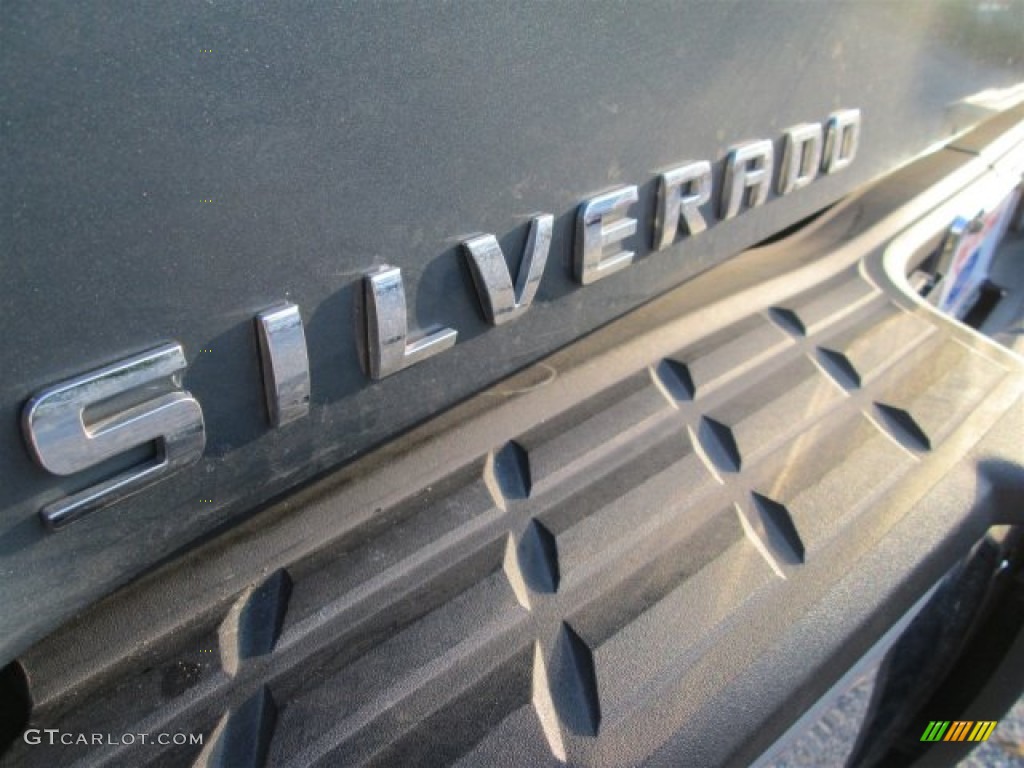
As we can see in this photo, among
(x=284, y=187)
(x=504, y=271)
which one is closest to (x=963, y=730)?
(x=504, y=271)

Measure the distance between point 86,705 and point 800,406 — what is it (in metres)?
0.75

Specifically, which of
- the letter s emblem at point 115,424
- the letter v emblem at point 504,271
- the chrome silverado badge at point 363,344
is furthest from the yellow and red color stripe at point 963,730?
the letter s emblem at point 115,424

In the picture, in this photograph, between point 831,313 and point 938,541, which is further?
point 831,313

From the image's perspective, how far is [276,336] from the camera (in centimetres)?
53

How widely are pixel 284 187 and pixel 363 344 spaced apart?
0.14 m

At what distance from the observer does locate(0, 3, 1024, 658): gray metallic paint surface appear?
43 centimetres

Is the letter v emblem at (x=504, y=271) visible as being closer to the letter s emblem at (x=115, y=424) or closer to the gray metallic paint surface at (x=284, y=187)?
the gray metallic paint surface at (x=284, y=187)

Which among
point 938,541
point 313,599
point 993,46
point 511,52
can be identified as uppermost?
point 511,52

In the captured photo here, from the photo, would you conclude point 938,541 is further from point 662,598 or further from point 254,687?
point 254,687

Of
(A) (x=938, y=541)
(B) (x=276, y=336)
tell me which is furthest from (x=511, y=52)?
(A) (x=938, y=541)

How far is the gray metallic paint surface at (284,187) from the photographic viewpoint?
1.40 ft

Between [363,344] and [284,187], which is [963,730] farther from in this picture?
[284,187]

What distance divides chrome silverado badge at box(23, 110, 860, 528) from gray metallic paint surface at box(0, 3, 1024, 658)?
0.01 m

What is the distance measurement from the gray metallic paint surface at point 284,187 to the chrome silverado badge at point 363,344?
1 centimetres
